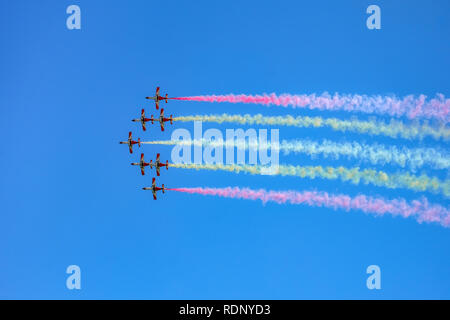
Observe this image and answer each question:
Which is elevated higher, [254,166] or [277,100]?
[277,100]

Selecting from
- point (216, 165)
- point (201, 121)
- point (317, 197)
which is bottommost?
point (317, 197)

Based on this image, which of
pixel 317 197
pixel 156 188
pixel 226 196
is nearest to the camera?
pixel 317 197

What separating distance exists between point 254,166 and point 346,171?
7673 mm

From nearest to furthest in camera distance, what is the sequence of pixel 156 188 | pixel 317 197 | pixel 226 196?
1. pixel 317 197
2. pixel 226 196
3. pixel 156 188

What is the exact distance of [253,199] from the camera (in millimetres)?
57219

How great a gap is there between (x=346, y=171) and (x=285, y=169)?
4983 millimetres

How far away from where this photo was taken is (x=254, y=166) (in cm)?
5853

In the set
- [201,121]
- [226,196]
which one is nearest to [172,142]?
[201,121]

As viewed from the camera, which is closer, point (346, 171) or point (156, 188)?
point (346, 171)

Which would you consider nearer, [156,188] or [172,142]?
[172,142]

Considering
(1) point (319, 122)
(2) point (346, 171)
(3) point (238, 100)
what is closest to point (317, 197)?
(2) point (346, 171)

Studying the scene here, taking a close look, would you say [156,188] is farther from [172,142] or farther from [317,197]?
[317,197]

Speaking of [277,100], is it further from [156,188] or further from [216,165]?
[156,188]

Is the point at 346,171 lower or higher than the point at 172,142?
lower
